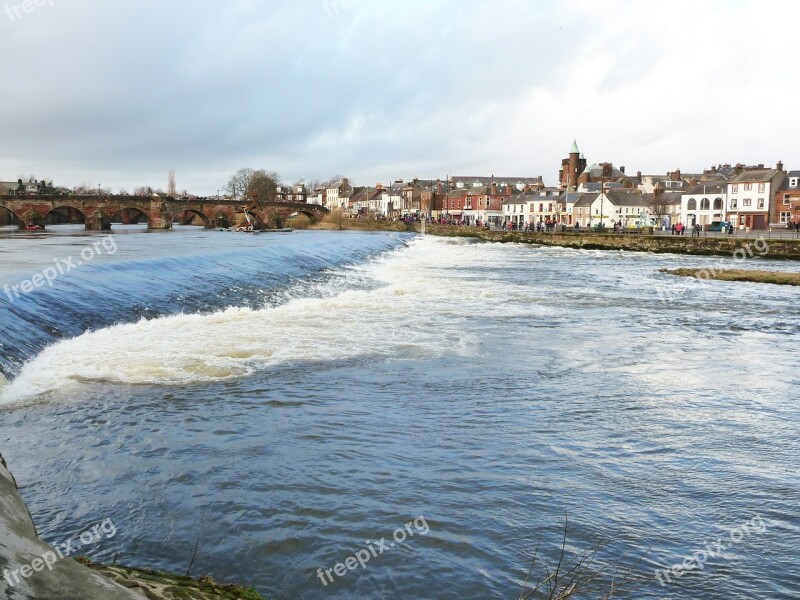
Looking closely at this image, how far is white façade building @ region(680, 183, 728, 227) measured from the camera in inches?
4008

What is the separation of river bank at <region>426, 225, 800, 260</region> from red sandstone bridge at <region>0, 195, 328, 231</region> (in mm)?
35952

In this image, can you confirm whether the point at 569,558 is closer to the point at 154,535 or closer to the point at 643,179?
the point at 154,535

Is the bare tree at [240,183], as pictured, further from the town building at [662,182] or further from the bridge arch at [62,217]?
the town building at [662,182]

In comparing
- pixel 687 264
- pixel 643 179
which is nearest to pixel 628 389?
pixel 687 264

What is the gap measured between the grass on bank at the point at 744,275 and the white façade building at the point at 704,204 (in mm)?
66015

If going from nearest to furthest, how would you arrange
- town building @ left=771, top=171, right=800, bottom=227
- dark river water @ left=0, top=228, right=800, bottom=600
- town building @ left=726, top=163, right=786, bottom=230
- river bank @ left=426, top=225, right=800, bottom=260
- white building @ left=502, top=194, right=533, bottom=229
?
dark river water @ left=0, top=228, right=800, bottom=600, river bank @ left=426, top=225, right=800, bottom=260, town building @ left=771, top=171, right=800, bottom=227, town building @ left=726, top=163, right=786, bottom=230, white building @ left=502, top=194, right=533, bottom=229

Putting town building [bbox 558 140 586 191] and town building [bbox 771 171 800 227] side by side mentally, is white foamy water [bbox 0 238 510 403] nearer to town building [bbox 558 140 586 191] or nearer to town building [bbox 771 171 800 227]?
town building [bbox 771 171 800 227]

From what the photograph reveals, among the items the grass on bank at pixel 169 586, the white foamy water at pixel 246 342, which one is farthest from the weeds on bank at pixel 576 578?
the white foamy water at pixel 246 342

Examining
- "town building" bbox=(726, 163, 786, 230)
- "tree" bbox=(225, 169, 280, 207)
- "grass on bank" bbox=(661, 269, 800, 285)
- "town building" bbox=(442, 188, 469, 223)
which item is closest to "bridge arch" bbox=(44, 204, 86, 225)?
"tree" bbox=(225, 169, 280, 207)

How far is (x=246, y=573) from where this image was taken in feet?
19.1

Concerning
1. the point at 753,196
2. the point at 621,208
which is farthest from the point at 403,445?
the point at 621,208

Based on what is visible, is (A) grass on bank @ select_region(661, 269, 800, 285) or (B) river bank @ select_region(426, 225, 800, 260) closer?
(A) grass on bank @ select_region(661, 269, 800, 285)

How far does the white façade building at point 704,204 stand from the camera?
334 ft

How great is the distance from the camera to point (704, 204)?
105 meters
